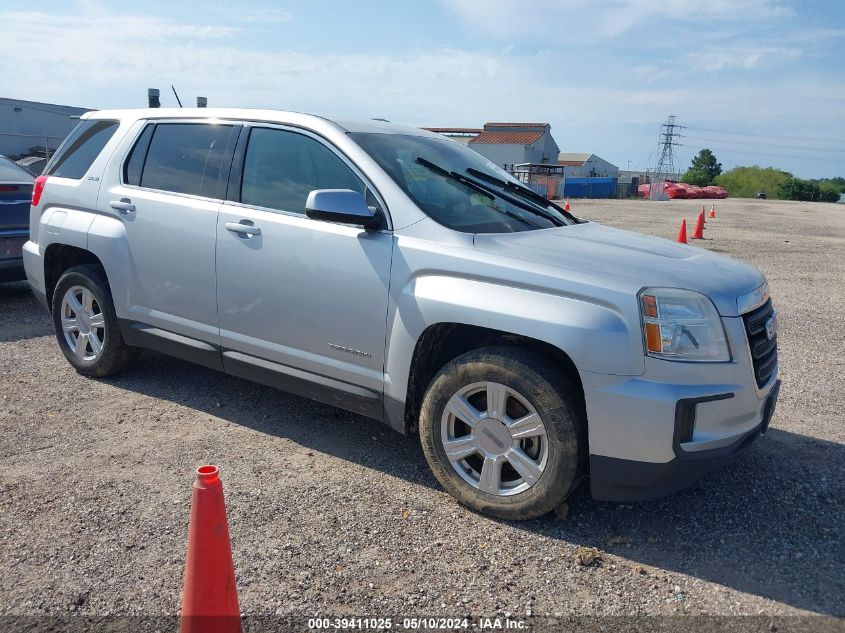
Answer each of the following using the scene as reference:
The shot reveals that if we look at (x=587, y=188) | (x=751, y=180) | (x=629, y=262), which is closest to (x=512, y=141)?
(x=587, y=188)

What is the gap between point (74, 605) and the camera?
2.72 m

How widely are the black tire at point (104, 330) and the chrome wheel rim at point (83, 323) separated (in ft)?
0.11

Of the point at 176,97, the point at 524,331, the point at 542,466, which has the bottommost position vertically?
the point at 542,466

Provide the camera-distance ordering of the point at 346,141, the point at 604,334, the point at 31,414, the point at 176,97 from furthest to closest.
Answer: the point at 176,97
the point at 31,414
the point at 346,141
the point at 604,334

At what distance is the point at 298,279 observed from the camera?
12.7ft

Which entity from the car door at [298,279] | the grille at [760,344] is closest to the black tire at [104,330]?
the car door at [298,279]

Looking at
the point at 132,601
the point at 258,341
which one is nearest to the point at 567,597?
the point at 132,601

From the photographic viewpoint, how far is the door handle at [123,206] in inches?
185

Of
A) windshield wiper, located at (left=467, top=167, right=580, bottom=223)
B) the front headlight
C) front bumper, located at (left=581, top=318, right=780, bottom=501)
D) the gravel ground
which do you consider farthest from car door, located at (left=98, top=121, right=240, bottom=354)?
the front headlight

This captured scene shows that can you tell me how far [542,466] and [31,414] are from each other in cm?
342

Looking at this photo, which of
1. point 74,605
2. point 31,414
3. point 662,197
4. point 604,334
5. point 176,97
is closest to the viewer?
point 74,605

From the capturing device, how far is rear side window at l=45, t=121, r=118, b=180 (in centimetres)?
513

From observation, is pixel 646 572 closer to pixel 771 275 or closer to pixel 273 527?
pixel 273 527

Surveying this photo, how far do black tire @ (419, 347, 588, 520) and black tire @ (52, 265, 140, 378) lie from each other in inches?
106
